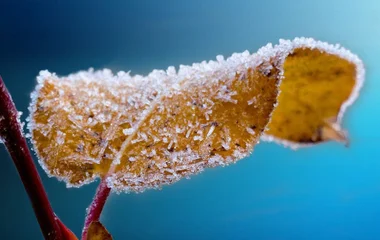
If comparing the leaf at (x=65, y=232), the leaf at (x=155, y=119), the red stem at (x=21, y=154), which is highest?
the leaf at (x=155, y=119)

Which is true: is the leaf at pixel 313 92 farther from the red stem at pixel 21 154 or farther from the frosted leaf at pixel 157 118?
the red stem at pixel 21 154

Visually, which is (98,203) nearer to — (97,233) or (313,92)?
(97,233)

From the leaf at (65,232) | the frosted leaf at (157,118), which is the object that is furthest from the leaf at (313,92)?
the leaf at (65,232)

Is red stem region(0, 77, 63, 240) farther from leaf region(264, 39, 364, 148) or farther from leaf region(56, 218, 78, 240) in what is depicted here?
leaf region(264, 39, 364, 148)

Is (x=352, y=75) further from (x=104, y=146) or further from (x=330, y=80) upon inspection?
(x=104, y=146)

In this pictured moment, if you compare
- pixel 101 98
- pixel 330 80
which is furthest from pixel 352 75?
pixel 101 98

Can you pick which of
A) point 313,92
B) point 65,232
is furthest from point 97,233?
point 313,92

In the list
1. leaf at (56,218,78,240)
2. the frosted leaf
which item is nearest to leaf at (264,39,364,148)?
the frosted leaf
